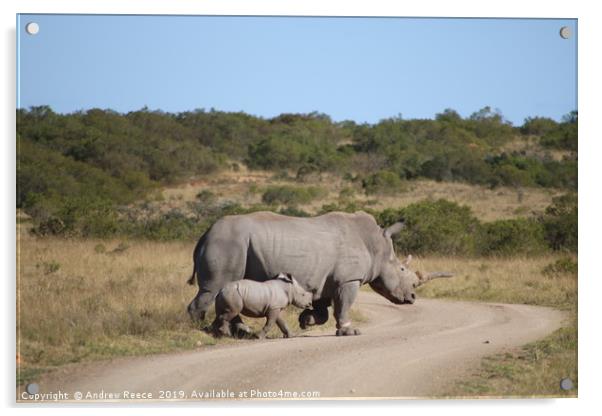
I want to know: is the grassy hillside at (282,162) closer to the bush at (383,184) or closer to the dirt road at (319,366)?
the bush at (383,184)

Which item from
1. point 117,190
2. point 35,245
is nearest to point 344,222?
point 35,245

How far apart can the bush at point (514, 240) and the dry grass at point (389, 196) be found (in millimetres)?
5639

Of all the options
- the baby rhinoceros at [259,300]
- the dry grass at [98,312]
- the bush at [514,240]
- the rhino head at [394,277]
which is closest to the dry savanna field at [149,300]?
the dry grass at [98,312]

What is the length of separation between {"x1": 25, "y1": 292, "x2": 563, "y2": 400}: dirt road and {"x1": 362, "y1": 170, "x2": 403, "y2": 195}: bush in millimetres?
31119

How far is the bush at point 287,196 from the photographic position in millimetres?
39562

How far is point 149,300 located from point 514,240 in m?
13.3

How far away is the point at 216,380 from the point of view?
969 centimetres

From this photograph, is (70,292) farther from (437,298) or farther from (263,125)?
(263,125)

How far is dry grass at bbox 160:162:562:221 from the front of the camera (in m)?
37.8

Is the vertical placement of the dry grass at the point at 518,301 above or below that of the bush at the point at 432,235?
below

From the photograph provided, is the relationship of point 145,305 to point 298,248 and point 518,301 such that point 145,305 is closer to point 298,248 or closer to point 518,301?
point 298,248

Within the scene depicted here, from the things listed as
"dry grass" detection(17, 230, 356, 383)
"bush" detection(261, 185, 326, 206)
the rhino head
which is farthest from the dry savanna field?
"bush" detection(261, 185, 326, 206)

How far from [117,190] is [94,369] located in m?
26.7

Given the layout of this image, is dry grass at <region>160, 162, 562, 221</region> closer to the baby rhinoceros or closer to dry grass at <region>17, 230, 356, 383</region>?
dry grass at <region>17, 230, 356, 383</region>
